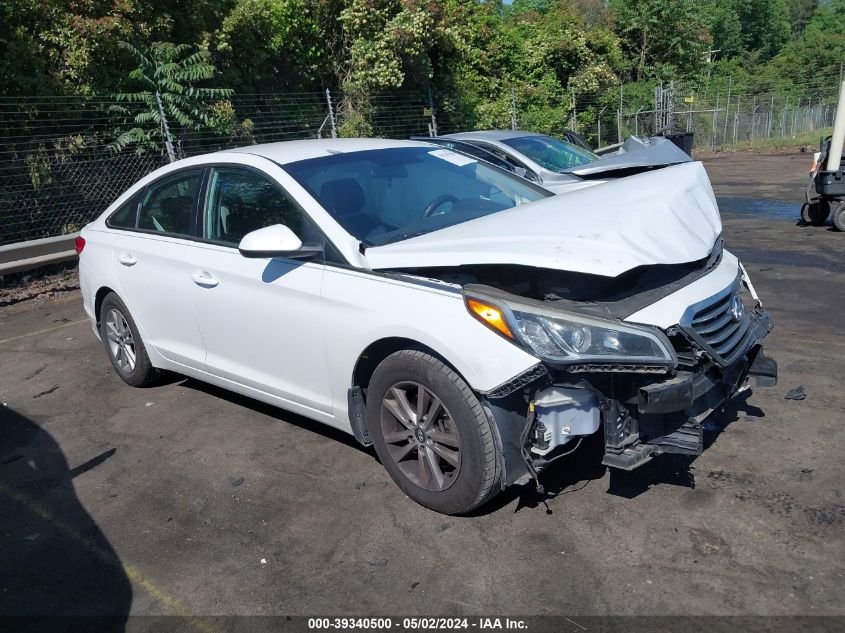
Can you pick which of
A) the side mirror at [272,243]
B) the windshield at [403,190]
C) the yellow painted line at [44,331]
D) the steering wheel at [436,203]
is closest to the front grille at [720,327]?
the windshield at [403,190]

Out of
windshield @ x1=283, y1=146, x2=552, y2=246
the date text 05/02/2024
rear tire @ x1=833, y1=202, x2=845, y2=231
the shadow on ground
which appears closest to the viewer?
the date text 05/02/2024

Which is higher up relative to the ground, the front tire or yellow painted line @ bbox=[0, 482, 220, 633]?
the front tire

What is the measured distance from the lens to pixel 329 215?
3.96 m

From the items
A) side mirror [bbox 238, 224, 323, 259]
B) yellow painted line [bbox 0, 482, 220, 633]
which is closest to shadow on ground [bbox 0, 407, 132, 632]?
yellow painted line [bbox 0, 482, 220, 633]

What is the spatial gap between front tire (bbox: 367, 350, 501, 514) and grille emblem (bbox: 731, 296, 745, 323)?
1.39 m

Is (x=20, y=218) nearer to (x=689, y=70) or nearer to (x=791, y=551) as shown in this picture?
(x=791, y=551)

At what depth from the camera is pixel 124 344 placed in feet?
18.3

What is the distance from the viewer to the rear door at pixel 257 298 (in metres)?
3.93

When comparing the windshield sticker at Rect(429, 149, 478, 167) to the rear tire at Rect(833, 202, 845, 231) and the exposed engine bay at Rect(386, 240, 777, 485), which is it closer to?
the exposed engine bay at Rect(386, 240, 777, 485)

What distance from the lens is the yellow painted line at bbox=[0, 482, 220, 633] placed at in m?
3.03

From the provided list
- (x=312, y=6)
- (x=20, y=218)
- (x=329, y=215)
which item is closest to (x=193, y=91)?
(x=20, y=218)

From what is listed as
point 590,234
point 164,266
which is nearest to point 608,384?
point 590,234

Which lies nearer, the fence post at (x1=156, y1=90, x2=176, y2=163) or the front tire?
the front tire

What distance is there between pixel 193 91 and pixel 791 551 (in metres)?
11.1
